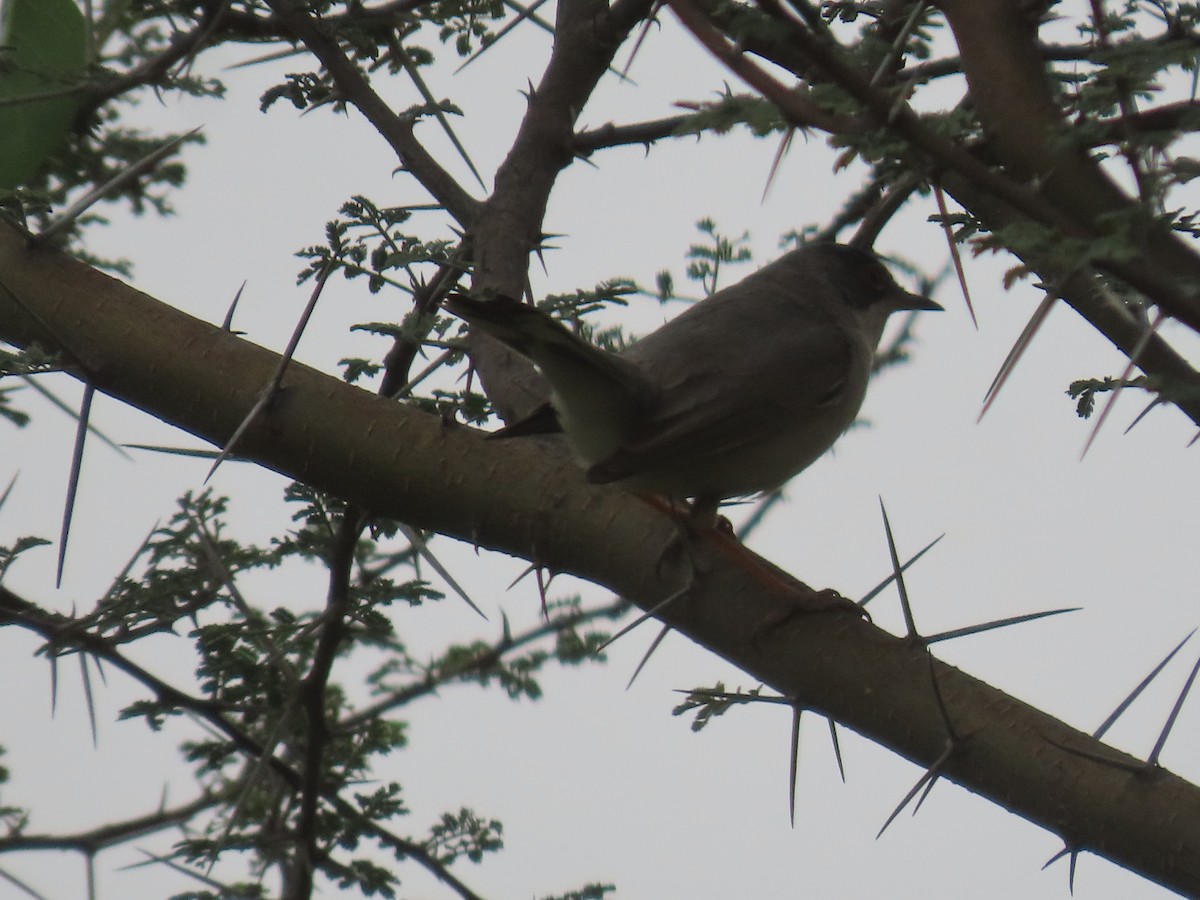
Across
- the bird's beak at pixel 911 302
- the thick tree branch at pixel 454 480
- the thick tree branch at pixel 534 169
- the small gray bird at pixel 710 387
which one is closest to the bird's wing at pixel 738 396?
the small gray bird at pixel 710 387

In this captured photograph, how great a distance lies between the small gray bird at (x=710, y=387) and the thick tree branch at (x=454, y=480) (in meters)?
0.20

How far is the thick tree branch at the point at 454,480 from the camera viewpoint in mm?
3047

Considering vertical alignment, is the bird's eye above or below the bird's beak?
above

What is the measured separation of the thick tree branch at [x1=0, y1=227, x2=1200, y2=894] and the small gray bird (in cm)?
20

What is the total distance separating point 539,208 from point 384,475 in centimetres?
110

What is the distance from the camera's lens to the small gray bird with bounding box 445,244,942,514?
3.73 metres

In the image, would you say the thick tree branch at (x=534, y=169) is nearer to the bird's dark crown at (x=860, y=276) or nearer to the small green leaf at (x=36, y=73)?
the small green leaf at (x=36, y=73)

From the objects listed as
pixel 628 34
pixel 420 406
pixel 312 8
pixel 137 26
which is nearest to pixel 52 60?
pixel 312 8

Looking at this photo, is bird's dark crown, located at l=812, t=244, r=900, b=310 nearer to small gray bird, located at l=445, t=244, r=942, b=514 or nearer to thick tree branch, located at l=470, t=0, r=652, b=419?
small gray bird, located at l=445, t=244, r=942, b=514

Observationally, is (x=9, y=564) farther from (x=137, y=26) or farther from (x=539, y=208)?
(x=137, y=26)

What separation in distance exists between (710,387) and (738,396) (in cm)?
10

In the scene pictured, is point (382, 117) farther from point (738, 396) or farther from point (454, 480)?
point (738, 396)

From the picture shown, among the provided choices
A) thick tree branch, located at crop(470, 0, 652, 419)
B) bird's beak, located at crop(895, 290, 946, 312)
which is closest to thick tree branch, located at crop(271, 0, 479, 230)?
thick tree branch, located at crop(470, 0, 652, 419)

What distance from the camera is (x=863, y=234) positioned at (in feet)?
13.4
